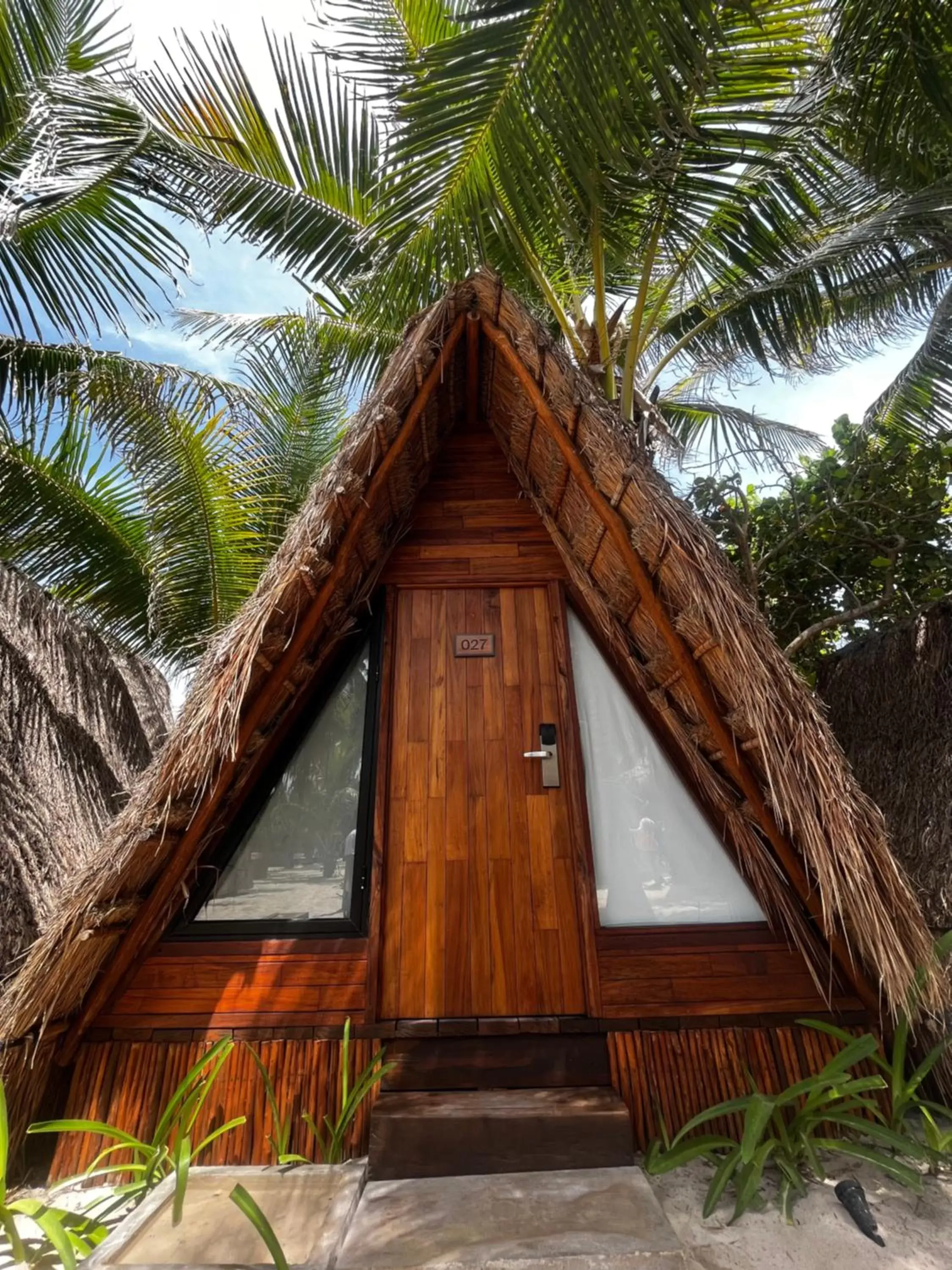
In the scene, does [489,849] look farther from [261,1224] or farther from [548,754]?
[261,1224]

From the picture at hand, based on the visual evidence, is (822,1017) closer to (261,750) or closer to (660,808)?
(660,808)

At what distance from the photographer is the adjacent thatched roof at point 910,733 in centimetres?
247

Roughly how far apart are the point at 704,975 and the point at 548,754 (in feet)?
2.94

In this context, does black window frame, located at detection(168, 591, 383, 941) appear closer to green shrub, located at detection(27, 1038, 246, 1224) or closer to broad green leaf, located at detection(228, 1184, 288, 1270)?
green shrub, located at detection(27, 1038, 246, 1224)

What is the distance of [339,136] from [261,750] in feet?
9.85

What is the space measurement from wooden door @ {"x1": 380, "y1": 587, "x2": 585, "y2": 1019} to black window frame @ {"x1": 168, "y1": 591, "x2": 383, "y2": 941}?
0.29 feet

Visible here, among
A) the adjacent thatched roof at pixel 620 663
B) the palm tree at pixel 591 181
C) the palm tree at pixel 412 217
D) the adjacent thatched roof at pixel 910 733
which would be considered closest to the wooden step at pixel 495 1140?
the adjacent thatched roof at pixel 620 663

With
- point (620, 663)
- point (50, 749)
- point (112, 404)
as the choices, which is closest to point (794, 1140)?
point (620, 663)

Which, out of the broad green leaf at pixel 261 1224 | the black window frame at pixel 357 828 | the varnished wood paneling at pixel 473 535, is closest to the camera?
the broad green leaf at pixel 261 1224

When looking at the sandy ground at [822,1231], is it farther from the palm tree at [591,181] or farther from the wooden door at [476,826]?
the palm tree at [591,181]

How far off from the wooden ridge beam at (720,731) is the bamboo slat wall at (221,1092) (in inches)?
58.4

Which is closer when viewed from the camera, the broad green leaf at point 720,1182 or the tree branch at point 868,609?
the broad green leaf at point 720,1182

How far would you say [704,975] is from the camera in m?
1.99

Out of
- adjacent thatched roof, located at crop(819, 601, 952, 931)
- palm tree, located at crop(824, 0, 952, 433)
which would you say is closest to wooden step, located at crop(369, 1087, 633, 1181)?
adjacent thatched roof, located at crop(819, 601, 952, 931)
